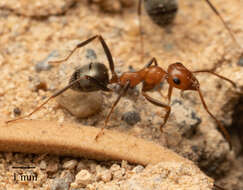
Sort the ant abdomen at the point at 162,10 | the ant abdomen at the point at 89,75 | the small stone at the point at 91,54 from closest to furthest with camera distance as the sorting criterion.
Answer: the ant abdomen at the point at 89,75 → the small stone at the point at 91,54 → the ant abdomen at the point at 162,10

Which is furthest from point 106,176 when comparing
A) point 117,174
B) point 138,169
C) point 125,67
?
point 125,67

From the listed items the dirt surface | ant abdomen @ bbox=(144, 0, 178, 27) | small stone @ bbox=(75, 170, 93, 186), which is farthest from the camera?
ant abdomen @ bbox=(144, 0, 178, 27)

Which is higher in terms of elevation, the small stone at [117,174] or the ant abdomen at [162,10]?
the ant abdomen at [162,10]

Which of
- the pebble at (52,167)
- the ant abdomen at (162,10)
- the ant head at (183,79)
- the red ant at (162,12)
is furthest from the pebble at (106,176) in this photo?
the ant abdomen at (162,10)

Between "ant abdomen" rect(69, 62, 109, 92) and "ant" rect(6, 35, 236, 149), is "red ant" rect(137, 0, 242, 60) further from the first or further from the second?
"ant abdomen" rect(69, 62, 109, 92)

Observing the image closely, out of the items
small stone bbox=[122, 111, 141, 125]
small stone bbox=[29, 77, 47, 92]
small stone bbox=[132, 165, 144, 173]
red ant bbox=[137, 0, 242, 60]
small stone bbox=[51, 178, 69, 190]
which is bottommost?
small stone bbox=[51, 178, 69, 190]

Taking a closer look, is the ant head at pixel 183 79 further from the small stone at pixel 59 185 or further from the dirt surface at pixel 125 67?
the small stone at pixel 59 185

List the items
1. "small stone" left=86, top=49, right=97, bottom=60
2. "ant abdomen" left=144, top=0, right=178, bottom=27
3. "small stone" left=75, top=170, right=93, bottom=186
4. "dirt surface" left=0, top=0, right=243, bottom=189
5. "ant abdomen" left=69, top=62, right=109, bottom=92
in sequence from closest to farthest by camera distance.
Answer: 1. "small stone" left=75, top=170, right=93, bottom=186
2. "ant abdomen" left=69, top=62, right=109, bottom=92
3. "dirt surface" left=0, top=0, right=243, bottom=189
4. "small stone" left=86, top=49, right=97, bottom=60
5. "ant abdomen" left=144, top=0, right=178, bottom=27

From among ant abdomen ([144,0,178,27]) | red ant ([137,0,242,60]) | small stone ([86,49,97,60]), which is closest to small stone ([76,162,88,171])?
small stone ([86,49,97,60])
